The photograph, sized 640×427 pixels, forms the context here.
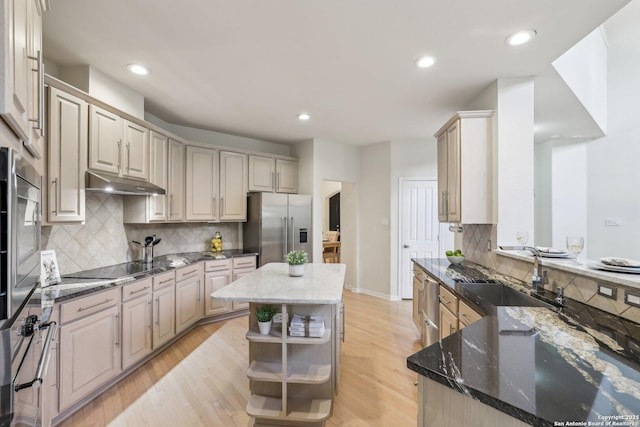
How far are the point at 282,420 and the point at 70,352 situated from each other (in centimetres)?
151

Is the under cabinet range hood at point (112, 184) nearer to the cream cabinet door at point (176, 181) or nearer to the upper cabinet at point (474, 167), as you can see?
the cream cabinet door at point (176, 181)

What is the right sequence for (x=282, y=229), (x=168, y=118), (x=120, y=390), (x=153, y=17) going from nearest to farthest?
(x=153, y=17), (x=120, y=390), (x=168, y=118), (x=282, y=229)

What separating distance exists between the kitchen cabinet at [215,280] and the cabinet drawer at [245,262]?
0.30ft

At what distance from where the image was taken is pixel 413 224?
4781mm

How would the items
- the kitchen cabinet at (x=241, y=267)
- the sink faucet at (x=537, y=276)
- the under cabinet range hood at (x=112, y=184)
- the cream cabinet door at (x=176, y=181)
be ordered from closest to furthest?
the sink faucet at (x=537, y=276)
the under cabinet range hood at (x=112, y=184)
the cream cabinet door at (x=176, y=181)
the kitchen cabinet at (x=241, y=267)

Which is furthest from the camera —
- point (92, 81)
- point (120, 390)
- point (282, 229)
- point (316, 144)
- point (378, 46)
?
point (316, 144)

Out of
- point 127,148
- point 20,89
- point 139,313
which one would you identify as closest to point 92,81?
point 127,148

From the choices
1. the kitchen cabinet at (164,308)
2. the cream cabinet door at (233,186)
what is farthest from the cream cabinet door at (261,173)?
Answer: the kitchen cabinet at (164,308)

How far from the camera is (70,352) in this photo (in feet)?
6.29

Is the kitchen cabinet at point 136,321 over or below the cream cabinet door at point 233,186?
below

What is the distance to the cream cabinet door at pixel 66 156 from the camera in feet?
6.67

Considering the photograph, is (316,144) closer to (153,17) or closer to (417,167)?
(417,167)

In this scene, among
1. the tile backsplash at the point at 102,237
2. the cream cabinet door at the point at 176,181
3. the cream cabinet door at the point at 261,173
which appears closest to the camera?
the tile backsplash at the point at 102,237

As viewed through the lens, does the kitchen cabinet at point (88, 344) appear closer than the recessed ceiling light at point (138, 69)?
Yes
